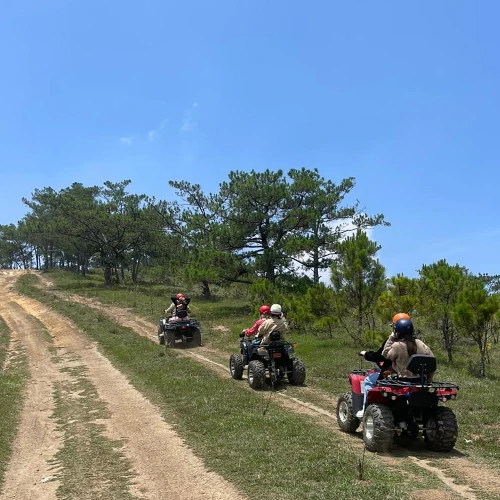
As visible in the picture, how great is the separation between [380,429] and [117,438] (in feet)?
13.2

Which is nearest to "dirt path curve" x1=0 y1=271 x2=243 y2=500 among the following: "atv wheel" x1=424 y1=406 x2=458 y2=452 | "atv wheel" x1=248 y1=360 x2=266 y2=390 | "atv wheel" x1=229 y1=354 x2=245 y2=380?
"atv wheel" x1=248 y1=360 x2=266 y2=390

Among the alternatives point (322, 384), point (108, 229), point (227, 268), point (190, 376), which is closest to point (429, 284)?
point (322, 384)

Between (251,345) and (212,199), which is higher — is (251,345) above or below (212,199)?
below

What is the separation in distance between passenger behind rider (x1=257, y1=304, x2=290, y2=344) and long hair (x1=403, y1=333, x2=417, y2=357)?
4.92m

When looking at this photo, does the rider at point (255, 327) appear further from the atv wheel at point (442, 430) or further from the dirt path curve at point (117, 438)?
the atv wheel at point (442, 430)

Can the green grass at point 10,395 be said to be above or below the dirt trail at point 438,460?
below

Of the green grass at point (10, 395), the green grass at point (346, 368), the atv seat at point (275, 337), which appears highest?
the atv seat at point (275, 337)

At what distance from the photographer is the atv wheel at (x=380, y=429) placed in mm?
6375

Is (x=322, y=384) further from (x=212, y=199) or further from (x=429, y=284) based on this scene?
(x=212, y=199)

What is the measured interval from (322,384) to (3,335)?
1689 cm

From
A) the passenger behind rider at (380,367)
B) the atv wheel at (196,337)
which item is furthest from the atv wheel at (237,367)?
the atv wheel at (196,337)

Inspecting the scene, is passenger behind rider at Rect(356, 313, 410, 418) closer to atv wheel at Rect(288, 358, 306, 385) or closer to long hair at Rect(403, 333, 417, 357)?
long hair at Rect(403, 333, 417, 357)

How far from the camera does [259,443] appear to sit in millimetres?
6887

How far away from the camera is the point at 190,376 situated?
12914mm
